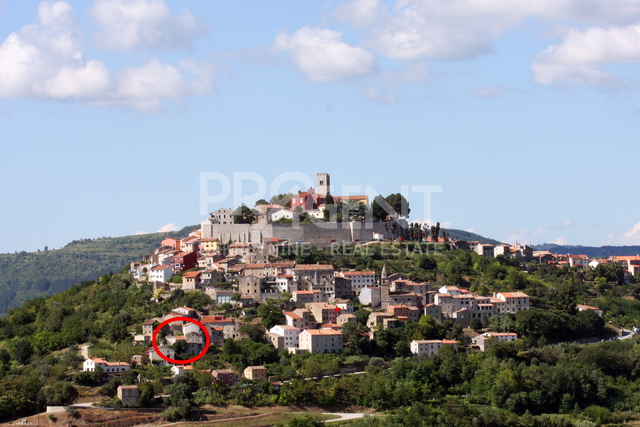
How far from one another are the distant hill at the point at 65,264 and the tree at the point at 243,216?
8225cm

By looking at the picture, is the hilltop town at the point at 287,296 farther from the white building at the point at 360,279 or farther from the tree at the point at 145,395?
the tree at the point at 145,395

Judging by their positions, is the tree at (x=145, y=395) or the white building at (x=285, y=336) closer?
the tree at (x=145, y=395)

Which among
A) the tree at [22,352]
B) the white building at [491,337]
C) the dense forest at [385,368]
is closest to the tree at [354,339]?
the dense forest at [385,368]

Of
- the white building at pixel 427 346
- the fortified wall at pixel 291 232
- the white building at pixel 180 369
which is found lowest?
the white building at pixel 180 369

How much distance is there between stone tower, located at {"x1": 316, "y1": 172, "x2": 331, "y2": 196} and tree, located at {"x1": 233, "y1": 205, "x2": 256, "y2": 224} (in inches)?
492

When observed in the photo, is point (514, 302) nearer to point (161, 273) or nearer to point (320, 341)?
point (320, 341)

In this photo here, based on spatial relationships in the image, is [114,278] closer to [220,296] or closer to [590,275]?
[220,296]

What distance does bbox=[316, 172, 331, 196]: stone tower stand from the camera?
269ft

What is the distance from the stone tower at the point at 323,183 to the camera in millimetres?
82012

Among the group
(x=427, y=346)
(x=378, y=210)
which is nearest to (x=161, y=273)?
(x=427, y=346)

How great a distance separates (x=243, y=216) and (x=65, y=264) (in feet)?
339

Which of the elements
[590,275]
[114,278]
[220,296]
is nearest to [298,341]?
[220,296]

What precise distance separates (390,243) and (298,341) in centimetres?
2168

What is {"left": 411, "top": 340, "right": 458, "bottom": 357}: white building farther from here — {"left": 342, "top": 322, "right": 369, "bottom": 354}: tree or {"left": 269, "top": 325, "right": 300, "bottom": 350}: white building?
{"left": 269, "top": 325, "right": 300, "bottom": 350}: white building
